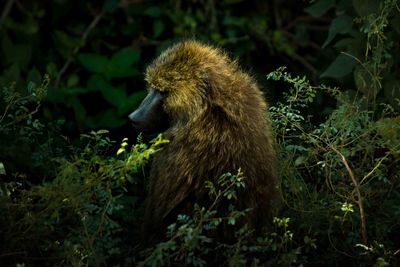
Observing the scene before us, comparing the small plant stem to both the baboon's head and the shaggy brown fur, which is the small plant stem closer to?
the shaggy brown fur

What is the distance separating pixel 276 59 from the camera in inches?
282

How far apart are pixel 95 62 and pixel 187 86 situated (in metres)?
2.77

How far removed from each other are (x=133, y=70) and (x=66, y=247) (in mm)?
3302

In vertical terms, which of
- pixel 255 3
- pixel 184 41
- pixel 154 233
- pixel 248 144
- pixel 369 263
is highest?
pixel 255 3

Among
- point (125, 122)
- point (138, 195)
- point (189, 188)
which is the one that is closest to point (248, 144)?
point (189, 188)

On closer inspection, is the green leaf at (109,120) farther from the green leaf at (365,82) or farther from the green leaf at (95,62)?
the green leaf at (365,82)

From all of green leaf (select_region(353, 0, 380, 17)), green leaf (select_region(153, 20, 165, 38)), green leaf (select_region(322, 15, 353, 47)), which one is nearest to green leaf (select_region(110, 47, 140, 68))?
green leaf (select_region(153, 20, 165, 38))

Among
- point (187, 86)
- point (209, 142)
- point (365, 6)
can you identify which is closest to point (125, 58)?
point (365, 6)

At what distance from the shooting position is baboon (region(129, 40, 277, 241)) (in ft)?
11.5

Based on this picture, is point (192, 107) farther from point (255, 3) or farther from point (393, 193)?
point (255, 3)

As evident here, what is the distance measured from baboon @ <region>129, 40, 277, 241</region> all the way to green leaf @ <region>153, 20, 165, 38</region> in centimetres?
294

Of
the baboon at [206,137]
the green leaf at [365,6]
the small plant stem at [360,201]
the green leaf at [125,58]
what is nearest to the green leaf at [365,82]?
the green leaf at [365,6]

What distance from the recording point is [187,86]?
3758 mm

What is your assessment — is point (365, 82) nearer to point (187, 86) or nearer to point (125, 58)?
point (187, 86)
